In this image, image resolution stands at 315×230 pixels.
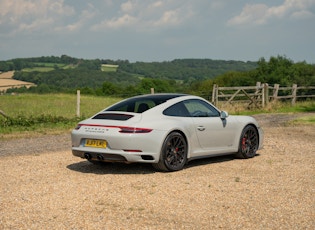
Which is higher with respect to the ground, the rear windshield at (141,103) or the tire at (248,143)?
the rear windshield at (141,103)

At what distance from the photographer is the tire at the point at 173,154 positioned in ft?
29.1

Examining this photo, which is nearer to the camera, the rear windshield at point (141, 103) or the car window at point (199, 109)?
the rear windshield at point (141, 103)

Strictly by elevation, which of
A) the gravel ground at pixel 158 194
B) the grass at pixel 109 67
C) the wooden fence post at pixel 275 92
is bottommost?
the gravel ground at pixel 158 194

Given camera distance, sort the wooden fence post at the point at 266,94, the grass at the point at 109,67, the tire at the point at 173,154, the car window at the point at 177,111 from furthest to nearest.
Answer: the grass at the point at 109,67, the wooden fence post at the point at 266,94, the car window at the point at 177,111, the tire at the point at 173,154

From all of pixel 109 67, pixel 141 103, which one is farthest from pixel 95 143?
pixel 109 67

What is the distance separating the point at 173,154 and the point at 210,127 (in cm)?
126

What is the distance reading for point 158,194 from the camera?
725cm

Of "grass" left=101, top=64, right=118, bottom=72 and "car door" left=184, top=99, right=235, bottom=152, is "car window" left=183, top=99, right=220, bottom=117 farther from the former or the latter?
"grass" left=101, top=64, right=118, bottom=72

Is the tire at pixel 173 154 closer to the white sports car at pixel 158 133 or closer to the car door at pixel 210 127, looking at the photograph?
the white sports car at pixel 158 133

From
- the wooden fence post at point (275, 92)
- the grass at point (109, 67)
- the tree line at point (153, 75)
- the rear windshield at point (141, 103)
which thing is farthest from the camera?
the grass at point (109, 67)

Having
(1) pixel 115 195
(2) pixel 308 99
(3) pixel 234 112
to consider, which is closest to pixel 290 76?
(2) pixel 308 99

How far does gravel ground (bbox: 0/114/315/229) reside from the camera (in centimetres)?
589

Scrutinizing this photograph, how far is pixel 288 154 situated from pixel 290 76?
61911 mm

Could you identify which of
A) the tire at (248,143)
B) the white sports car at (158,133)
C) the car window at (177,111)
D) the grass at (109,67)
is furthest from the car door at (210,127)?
the grass at (109,67)
